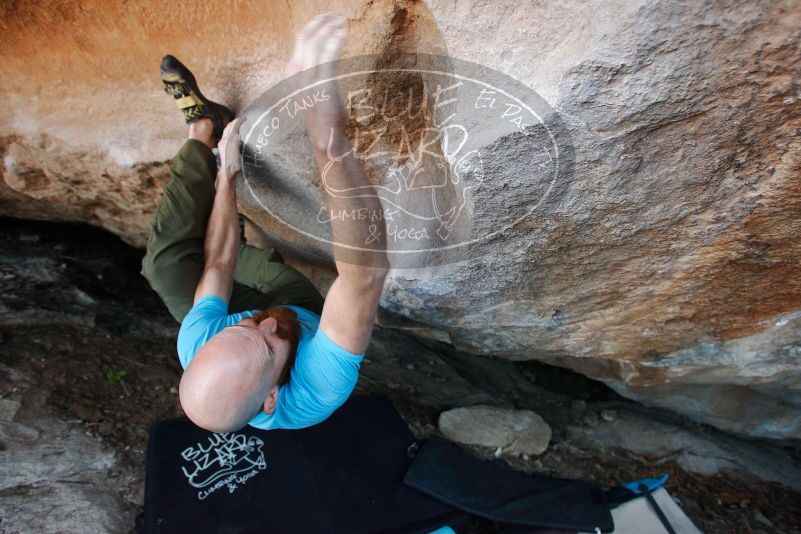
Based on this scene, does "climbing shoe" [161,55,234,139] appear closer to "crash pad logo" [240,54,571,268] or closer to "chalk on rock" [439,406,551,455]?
"crash pad logo" [240,54,571,268]

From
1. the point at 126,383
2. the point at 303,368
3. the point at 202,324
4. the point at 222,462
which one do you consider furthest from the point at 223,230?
the point at 126,383

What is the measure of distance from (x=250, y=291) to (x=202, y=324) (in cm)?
40

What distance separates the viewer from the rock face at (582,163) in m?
0.84

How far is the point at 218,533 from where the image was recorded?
5.33 ft

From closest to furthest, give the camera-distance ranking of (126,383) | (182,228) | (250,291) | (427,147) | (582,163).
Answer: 1. (582,163)
2. (427,147)
3. (182,228)
4. (250,291)
5. (126,383)

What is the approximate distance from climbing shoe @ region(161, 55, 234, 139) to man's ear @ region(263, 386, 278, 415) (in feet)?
2.44

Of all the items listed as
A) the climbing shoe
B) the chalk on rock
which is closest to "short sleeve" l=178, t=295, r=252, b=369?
the climbing shoe

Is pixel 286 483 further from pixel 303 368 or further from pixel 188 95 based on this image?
pixel 188 95

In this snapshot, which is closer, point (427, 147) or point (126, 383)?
point (427, 147)

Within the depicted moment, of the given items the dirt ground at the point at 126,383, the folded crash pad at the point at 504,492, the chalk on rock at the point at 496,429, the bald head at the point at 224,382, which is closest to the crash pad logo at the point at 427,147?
the bald head at the point at 224,382

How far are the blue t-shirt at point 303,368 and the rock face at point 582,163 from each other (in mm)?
323

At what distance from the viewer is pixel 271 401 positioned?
4.32 ft

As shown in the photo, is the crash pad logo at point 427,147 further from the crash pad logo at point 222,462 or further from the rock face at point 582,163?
the crash pad logo at point 222,462

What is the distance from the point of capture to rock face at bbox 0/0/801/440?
2.75 feet
